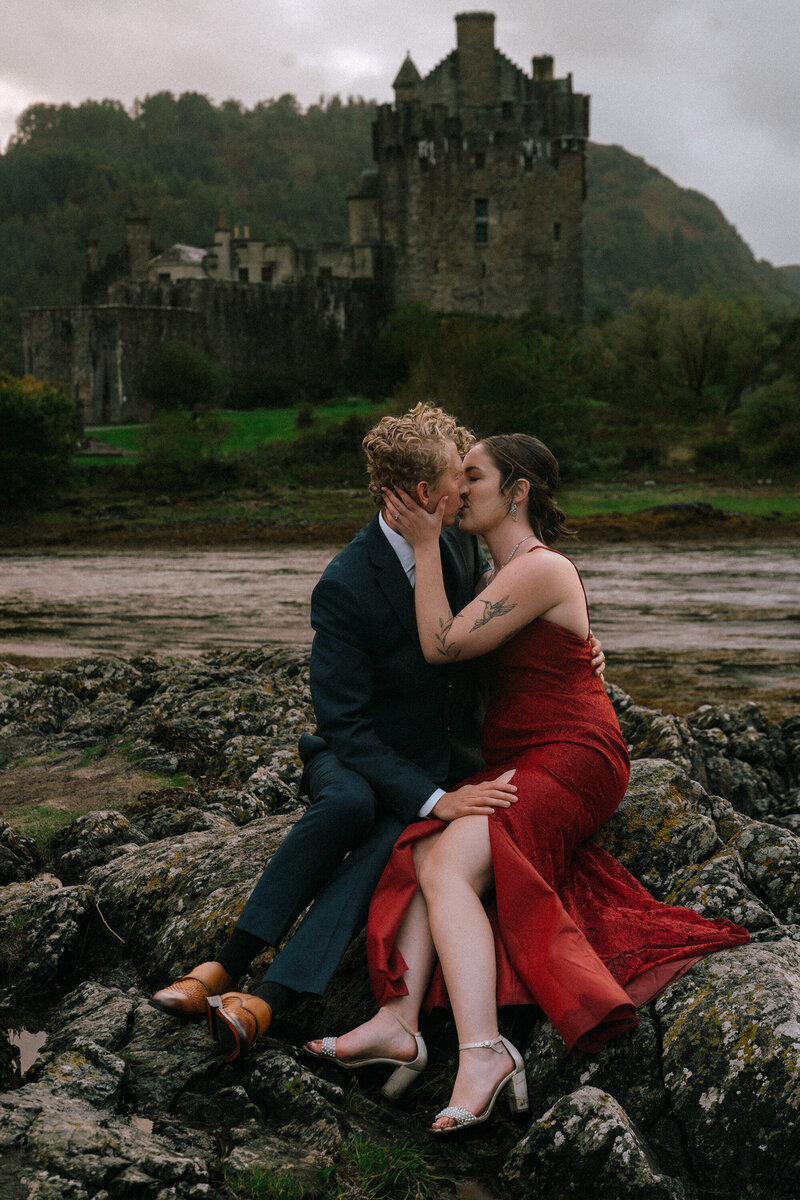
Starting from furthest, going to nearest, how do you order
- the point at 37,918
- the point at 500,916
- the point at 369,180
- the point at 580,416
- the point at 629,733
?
the point at 369,180 → the point at 580,416 → the point at 629,733 → the point at 37,918 → the point at 500,916

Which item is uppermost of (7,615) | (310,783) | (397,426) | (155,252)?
(155,252)

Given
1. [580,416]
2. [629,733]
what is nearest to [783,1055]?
[629,733]

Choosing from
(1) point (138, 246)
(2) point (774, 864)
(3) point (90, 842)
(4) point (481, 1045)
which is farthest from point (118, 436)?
(4) point (481, 1045)

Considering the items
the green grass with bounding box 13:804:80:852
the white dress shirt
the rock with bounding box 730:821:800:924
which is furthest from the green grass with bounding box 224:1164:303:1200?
the green grass with bounding box 13:804:80:852

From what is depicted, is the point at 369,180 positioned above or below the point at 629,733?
above

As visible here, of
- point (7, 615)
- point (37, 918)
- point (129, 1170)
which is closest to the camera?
point (129, 1170)

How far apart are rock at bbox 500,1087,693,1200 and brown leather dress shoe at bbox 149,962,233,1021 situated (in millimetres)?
1031

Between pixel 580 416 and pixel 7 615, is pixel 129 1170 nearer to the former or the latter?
pixel 7 615

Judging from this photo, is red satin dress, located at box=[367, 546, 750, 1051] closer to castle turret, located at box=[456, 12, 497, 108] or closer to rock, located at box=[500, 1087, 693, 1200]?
rock, located at box=[500, 1087, 693, 1200]

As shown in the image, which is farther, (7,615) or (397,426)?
(7,615)

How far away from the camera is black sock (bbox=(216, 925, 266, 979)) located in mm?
3656

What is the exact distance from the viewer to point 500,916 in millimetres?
3463

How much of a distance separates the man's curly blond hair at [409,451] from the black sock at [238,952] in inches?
58.2

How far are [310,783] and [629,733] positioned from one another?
3.38 m
